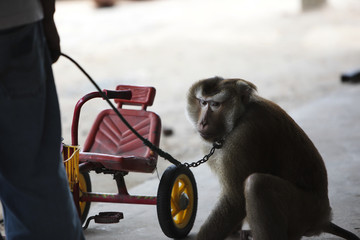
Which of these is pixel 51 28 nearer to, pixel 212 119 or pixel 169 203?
Result: pixel 212 119

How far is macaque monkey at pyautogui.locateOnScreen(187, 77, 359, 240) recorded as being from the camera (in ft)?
9.58

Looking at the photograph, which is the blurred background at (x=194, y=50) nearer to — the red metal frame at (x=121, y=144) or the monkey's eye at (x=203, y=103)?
the red metal frame at (x=121, y=144)

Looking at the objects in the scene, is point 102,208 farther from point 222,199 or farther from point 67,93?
point 67,93

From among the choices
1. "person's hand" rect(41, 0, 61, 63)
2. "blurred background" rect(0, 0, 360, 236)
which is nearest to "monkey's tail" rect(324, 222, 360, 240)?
"person's hand" rect(41, 0, 61, 63)

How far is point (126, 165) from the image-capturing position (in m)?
3.33

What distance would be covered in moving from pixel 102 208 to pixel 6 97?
2011 mm

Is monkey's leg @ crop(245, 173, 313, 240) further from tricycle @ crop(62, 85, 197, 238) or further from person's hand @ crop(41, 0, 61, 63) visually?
person's hand @ crop(41, 0, 61, 63)

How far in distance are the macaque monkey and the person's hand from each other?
0.86 meters

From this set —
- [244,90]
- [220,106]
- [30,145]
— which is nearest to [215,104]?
[220,106]

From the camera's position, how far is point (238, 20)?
48.9 feet

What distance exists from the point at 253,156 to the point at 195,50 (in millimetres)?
8891

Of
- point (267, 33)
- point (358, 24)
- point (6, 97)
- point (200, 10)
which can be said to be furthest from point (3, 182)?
point (200, 10)

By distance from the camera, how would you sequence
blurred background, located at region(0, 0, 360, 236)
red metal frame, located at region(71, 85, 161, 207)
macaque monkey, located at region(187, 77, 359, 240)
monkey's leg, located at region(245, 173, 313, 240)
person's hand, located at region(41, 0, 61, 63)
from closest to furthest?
1. person's hand, located at region(41, 0, 61, 63)
2. monkey's leg, located at region(245, 173, 313, 240)
3. macaque monkey, located at region(187, 77, 359, 240)
4. red metal frame, located at region(71, 85, 161, 207)
5. blurred background, located at region(0, 0, 360, 236)

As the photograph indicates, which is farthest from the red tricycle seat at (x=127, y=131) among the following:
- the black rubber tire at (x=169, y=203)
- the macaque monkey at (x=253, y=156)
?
the macaque monkey at (x=253, y=156)
